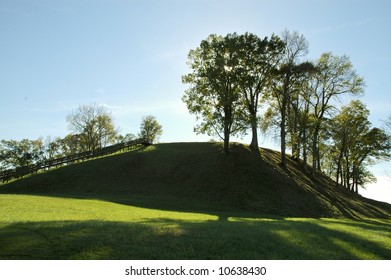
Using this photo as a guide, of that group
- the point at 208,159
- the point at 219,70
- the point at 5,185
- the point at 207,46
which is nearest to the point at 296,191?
the point at 208,159

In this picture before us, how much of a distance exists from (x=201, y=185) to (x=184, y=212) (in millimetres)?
12946

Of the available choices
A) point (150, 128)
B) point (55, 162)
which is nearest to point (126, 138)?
point (150, 128)

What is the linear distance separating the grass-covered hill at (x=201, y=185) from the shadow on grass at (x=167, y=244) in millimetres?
18221

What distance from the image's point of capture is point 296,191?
40.0 m

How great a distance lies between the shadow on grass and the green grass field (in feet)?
0.13

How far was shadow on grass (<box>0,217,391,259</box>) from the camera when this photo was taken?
10.8m

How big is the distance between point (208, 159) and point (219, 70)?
1310cm

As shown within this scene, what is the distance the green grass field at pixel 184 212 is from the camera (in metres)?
11.8

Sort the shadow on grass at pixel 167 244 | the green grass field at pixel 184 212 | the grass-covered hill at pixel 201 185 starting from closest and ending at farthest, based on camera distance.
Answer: the shadow on grass at pixel 167 244 → the green grass field at pixel 184 212 → the grass-covered hill at pixel 201 185

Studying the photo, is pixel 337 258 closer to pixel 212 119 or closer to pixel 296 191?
pixel 296 191

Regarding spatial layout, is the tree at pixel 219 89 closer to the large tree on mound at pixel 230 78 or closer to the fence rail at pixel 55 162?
the large tree on mound at pixel 230 78

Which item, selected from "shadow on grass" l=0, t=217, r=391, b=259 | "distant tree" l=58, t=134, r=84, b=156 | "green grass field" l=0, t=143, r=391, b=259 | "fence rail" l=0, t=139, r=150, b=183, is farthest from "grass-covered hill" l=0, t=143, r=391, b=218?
"distant tree" l=58, t=134, r=84, b=156

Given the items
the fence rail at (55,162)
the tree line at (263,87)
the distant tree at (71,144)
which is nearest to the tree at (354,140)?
the tree line at (263,87)

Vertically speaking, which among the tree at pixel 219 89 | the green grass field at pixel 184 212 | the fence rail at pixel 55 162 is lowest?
the green grass field at pixel 184 212
